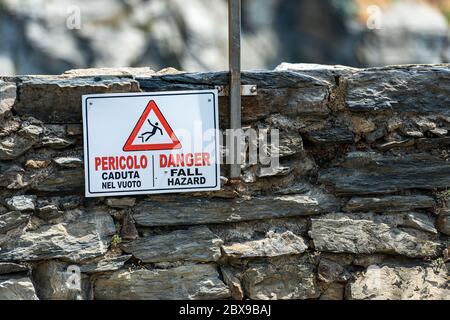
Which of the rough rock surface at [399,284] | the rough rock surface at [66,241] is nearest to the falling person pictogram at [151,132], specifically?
the rough rock surface at [66,241]

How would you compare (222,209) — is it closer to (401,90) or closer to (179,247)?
(179,247)

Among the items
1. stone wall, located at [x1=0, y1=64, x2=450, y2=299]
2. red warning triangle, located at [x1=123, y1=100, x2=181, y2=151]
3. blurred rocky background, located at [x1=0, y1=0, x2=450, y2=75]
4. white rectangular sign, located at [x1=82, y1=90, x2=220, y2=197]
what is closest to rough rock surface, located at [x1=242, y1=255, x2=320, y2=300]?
stone wall, located at [x1=0, y1=64, x2=450, y2=299]

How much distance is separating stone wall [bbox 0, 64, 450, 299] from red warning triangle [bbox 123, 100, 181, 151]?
0.13 metres

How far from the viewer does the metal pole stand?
3869 millimetres

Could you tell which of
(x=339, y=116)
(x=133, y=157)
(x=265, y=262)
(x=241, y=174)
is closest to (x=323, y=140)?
(x=339, y=116)

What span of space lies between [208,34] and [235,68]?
16455 mm

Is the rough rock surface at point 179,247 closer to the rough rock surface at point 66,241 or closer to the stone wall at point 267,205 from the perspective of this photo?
the stone wall at point 267,205

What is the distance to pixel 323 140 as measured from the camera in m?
4.02

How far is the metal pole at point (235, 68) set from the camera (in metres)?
3.87

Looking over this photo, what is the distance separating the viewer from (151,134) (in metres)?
3.92

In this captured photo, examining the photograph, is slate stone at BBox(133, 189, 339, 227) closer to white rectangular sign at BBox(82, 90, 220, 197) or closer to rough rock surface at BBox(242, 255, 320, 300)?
white rectangular sign at BBox(82, 90, 220, 197)

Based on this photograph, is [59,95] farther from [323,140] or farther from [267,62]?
[267,62]

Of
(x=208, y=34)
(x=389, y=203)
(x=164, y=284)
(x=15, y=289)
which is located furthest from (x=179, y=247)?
(x=208, y=34)

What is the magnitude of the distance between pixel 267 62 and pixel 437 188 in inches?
674
